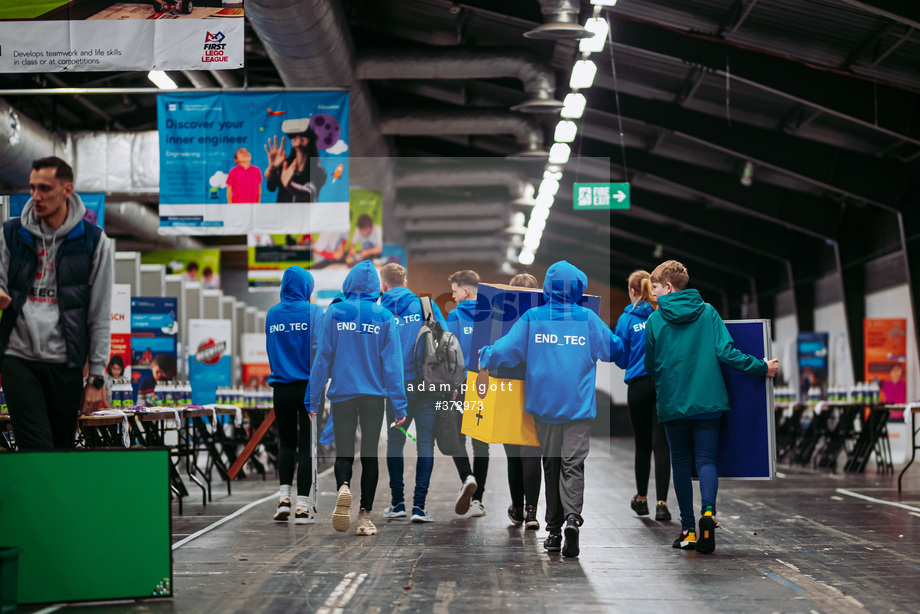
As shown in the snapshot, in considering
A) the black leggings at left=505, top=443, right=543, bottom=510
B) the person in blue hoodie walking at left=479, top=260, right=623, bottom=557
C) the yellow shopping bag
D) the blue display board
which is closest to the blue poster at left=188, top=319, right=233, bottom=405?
the black leggings at left=505, top=443, right=543, bottom=510

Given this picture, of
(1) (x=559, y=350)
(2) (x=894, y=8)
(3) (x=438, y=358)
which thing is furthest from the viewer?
(2) (x=894, y=8)

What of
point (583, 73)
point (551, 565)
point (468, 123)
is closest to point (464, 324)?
point (551, 565)

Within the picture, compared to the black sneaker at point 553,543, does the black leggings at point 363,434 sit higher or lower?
higher

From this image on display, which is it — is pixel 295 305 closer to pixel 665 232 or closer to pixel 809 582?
pixel 809 582

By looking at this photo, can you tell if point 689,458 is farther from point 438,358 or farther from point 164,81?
point 164,81

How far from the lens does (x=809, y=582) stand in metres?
5.04

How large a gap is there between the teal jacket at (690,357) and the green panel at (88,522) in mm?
2970

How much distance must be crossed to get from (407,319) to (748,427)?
8.41 ft

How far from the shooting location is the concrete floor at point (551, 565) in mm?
4543

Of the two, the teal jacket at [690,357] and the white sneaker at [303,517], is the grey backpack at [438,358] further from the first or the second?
the teal jacket at [690,357]

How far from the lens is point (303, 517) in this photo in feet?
25.0

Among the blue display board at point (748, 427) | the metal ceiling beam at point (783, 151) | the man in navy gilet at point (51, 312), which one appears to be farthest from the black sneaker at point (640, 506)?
the metal ceiling beam at point (783, 151)

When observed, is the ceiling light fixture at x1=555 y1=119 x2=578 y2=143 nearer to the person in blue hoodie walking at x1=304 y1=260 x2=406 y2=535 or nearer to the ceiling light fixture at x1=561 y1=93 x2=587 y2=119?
the ceiling light fixture at x1=561 y1=93 x2=587 y2=119

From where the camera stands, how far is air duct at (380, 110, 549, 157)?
15562 mm
